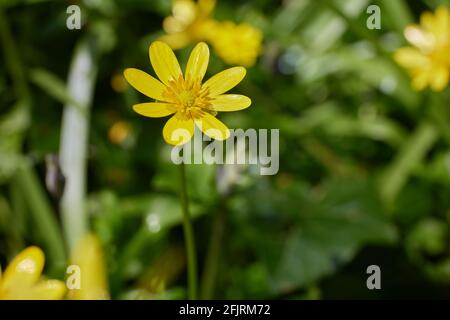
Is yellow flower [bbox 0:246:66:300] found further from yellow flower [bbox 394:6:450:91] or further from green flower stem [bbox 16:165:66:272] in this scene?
yellow flower [bbox 394:6:450:91]

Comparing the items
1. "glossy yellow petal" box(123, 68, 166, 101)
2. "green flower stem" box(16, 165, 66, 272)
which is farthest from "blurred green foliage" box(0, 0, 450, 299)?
"glossy yellow petal" box(123, 68, 166, 101)

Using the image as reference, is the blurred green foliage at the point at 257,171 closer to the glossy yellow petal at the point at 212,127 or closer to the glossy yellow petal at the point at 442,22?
the glossy yellow petal at the point at 442,22

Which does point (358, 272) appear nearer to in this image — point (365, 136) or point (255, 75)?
point (365, 136)

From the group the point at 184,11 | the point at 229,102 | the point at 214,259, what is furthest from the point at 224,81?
the point at 184,11

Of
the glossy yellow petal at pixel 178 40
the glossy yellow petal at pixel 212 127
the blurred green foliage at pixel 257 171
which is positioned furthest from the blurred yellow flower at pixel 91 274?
the glossy yellow petal at pixel 178 40

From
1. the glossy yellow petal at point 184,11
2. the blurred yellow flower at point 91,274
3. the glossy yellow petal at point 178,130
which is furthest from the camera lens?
the glossy yellow petal at point 184,11

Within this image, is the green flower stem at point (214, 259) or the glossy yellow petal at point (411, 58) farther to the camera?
the glossy yellow petal at point (411, 58)

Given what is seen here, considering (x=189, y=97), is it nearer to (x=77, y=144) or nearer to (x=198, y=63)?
(x=198, y=63)

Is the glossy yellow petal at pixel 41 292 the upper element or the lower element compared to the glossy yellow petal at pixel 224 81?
lower

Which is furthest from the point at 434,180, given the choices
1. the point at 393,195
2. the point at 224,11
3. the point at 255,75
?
the point at 224,11
